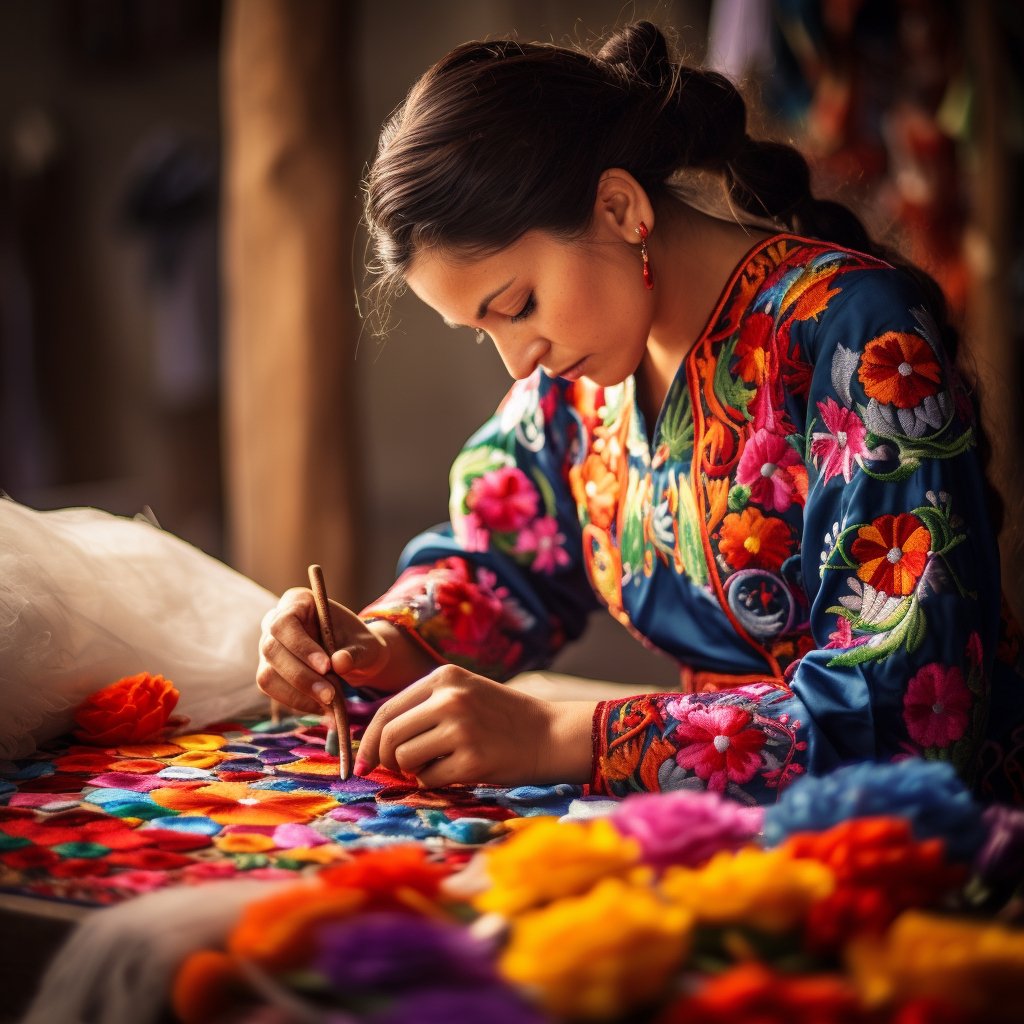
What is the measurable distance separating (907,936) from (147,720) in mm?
829

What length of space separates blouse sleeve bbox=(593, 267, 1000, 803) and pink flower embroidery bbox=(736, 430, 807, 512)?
8 cm

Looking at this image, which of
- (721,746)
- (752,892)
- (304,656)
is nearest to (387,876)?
(752,892)

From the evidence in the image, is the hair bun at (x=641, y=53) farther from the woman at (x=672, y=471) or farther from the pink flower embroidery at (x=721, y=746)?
the pink flower embroidery at (x=721, y=746)

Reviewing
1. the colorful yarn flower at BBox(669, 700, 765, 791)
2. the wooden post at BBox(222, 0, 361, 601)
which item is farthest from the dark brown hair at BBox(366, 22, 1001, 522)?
the wooden post at BBox(222, 0, 361, 601)

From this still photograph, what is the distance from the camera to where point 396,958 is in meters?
0.65

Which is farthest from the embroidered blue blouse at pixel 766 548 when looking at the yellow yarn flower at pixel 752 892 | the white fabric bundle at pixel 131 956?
the white fabric bundle at pixel 131 956

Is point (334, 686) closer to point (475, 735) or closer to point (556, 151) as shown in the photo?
point (475, 735)

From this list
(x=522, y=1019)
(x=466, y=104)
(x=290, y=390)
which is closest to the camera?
(x=522, y=1019)

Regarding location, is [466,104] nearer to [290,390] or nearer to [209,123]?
[290,390]

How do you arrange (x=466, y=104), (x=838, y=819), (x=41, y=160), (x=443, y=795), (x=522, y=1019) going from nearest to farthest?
(x=522, y=1019) < (x=838, y=819) < (x=443, y=795) < (x=466, y=104) < (x=41, y=160)

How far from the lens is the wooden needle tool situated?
1152 mm

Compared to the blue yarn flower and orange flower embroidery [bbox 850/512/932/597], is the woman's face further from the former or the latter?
the blue yarn flower

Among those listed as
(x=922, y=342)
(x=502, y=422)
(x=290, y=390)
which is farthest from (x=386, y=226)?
(x=290, y=390)

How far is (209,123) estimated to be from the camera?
5.82 meters
